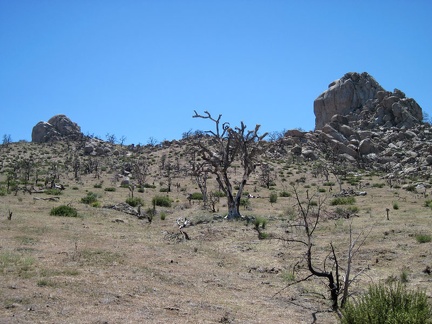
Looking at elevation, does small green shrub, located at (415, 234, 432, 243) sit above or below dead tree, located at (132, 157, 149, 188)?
below

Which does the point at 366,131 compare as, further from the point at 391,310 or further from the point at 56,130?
the point at 391,310

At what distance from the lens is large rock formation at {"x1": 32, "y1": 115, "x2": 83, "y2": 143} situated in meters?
73.9

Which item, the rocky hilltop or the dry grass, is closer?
the dry grass

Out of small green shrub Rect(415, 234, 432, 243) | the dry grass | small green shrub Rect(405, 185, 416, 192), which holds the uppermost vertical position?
small green shrub Rect(405, 185, 416, 192)

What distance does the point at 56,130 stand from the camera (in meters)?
75.9

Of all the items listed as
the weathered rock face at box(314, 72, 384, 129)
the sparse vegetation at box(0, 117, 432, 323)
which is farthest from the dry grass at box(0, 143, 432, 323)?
the weathered rock face at box(314, 72, 384, 129)

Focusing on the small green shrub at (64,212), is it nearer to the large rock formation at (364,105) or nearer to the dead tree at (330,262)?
the dead tree at (330,262)

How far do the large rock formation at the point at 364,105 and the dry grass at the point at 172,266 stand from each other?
44184 millimetres

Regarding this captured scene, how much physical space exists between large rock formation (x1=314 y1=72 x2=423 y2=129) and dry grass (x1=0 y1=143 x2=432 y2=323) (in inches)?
1740

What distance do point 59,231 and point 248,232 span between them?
7921 mm

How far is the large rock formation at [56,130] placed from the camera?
73944 millimetres

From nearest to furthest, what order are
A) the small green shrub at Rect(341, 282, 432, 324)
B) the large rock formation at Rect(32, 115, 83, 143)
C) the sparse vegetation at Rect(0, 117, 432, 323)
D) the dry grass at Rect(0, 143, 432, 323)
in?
the small green shrub at Rect(341, 282, 432, 324)
the dry grass at Rect(0, 143, 432, 323)
the sparse vegetation at Rect(0, 117, 432, 323)
the large rock formation at Rect(32, 115, 83, 143)

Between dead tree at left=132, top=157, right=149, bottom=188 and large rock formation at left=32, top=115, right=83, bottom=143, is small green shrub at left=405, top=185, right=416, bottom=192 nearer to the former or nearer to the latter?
dead tree at left=132, top=157, right=149, bottom=188

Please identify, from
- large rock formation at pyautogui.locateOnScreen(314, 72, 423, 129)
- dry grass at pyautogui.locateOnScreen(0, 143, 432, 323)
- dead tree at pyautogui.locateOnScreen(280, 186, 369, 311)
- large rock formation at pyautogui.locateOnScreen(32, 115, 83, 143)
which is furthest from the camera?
large rock formation at pyautogui.locateOnScreen(32, 115, 83, 143)
